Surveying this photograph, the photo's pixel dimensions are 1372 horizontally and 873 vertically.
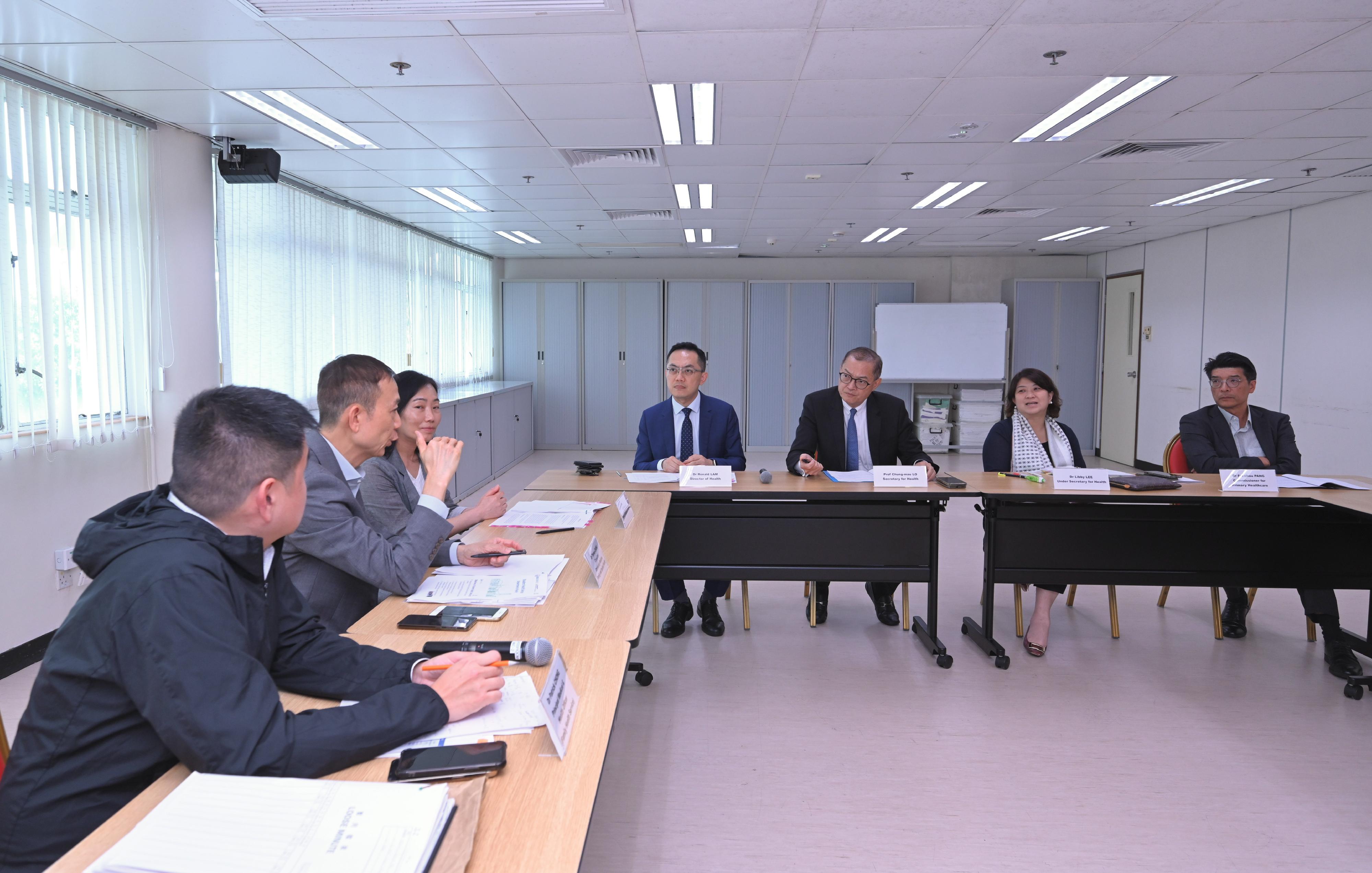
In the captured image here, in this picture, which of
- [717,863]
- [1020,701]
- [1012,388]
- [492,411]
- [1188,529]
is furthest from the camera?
[492,411]

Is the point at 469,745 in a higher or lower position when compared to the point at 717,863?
higher

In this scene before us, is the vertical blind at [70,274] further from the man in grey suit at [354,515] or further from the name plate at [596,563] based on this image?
the name plate at [596,563]

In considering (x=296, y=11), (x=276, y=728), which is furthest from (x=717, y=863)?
(x=296, y=11)

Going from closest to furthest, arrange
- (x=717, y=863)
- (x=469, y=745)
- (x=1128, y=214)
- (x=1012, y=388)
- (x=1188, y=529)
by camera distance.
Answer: (x=469, y=745) → (x=717, y=863) → (x=1188, y=529) → (x=1012, y=388) → (x=1128, y=214)

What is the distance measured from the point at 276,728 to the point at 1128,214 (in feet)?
26.7

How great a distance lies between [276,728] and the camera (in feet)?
3.60

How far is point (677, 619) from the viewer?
394cm

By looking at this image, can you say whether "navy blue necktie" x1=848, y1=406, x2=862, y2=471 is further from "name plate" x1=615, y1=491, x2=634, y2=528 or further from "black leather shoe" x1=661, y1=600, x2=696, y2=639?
"name plate" x1=615, y1=491, x2=634, y2=528

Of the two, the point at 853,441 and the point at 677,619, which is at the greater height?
the point at 853,441

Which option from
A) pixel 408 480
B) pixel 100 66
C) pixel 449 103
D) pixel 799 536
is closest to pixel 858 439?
pixel 799 536

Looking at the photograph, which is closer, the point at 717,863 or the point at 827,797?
the point at 717,863

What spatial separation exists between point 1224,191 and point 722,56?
4955 millimetres

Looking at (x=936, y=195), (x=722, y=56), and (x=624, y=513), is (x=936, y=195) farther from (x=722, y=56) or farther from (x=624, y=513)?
(x=624, y=513)

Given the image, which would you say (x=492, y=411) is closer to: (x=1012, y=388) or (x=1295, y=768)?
(x=1012, y=388)
